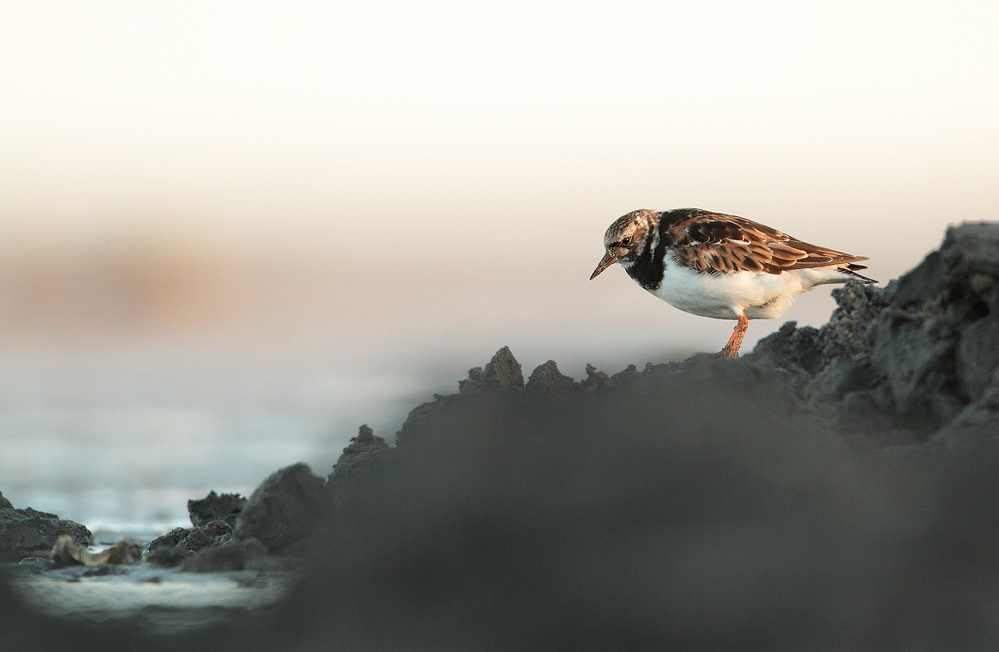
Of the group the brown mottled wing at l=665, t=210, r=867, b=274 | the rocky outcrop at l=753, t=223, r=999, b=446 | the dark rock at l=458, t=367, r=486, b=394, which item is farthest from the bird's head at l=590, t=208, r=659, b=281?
the rocky outcrop at l=753, t=223, r=999, b=446

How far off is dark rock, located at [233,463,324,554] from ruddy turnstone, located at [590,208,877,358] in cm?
580

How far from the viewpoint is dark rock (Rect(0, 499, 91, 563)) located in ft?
20.6

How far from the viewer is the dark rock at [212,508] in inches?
292

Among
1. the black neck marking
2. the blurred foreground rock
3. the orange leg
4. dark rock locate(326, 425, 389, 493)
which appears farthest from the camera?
the black neck marking

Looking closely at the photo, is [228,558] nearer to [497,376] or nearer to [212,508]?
[497,376]

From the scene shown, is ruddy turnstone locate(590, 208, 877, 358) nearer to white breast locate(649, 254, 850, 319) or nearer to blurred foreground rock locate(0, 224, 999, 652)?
white breast locate(649, 254, 850, 319)

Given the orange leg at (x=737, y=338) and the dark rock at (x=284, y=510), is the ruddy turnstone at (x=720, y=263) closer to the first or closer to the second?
the orange leg at (x=737, y=338)

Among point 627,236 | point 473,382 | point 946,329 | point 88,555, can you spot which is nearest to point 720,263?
point 627,236

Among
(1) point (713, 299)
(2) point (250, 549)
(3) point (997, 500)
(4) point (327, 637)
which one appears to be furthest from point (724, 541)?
(1) point (713, 299)

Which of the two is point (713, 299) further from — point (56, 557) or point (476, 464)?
point (56, 557)

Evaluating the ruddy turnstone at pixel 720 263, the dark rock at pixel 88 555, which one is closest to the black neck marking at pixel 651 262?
the ruddy turnstone at pixel 720 263

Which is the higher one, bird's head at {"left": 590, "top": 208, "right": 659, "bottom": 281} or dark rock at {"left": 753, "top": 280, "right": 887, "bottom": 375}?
bird's head at {"left": 590, "top": 208, "right": 659, "bottom": 281}

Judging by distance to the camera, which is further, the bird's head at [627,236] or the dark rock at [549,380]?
the bird's head at [627,236]

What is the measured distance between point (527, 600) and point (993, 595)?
1790mm
